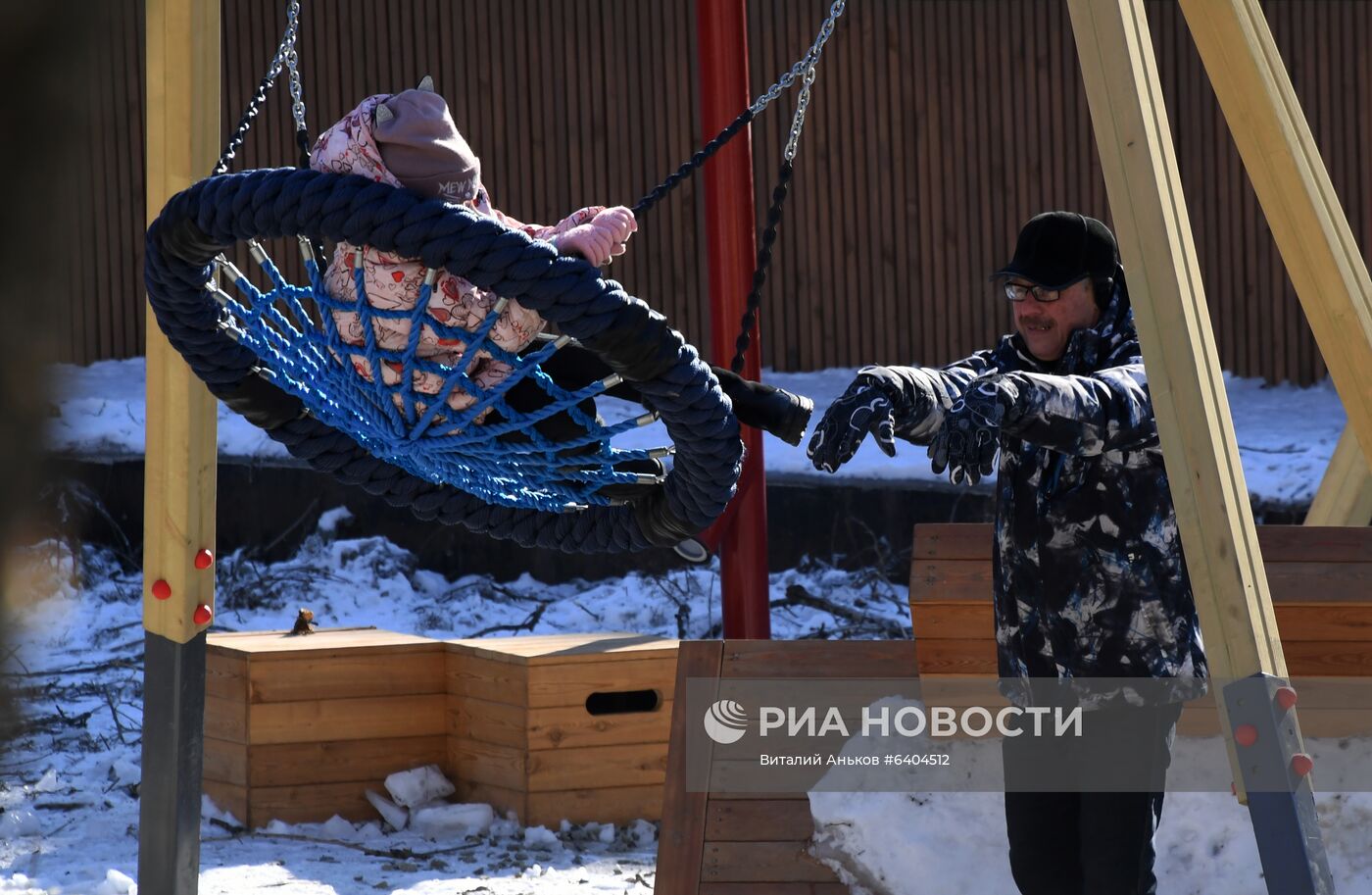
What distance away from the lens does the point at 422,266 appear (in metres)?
2.49

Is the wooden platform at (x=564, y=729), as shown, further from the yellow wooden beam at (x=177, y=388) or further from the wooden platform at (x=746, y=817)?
the yellow wooden beam at (x=177, y=388)

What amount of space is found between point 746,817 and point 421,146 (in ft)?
6.21

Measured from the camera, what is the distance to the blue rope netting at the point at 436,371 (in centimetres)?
221

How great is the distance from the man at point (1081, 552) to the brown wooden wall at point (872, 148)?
578 centimetres

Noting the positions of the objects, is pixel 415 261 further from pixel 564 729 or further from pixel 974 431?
pixel 564 729

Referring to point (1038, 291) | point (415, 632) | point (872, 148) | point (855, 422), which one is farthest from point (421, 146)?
point (872, 148)

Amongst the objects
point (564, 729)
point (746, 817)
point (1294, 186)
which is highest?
point (1294, 186)

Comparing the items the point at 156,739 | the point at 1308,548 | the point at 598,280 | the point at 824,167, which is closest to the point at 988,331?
the point at 824,167

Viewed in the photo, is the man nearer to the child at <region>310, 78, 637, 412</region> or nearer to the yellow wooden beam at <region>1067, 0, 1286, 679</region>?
the yellow wooden beam at <region>1067, 0, 1286, 679</region>

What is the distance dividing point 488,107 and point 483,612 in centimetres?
311

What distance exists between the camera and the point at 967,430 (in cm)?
199

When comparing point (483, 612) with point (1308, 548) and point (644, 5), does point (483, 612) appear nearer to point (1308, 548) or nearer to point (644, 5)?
point (644, 5)

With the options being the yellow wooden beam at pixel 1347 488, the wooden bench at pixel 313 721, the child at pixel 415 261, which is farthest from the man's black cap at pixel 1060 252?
the wooden bench at pixel 313 721

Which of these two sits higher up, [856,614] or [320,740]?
[856,614]
